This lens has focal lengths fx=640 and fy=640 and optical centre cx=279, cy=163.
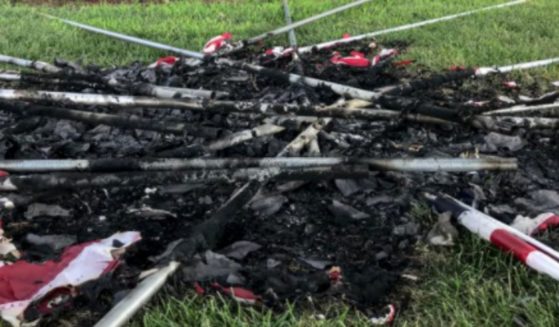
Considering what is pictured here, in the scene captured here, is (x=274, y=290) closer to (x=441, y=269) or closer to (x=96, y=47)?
(x=441, y=269)

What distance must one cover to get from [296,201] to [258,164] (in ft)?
0.92

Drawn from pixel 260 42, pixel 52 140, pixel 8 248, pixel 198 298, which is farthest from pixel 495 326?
pixel 260 42

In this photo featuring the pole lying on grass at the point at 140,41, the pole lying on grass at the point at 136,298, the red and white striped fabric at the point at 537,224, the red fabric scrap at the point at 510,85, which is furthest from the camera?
the pole lying on grass at the point at 140,41

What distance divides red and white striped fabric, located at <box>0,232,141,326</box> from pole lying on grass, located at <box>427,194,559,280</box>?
4.90ft

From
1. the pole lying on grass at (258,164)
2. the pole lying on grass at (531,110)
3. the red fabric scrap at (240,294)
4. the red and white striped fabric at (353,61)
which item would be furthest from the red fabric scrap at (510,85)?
the red fabric scrap at (240,294)

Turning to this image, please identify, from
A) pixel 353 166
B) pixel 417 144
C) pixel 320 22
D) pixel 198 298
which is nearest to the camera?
pixel 198 298

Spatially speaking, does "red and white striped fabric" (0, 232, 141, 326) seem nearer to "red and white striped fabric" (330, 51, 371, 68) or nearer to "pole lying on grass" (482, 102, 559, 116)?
"pole lying on grass" (482, 102, 559, 116)

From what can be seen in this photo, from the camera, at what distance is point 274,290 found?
260 cm

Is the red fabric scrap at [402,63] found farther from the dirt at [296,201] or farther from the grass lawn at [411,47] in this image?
the dirt at [296,201]

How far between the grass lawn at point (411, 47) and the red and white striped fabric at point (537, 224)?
0.25 m

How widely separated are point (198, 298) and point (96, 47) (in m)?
5.19

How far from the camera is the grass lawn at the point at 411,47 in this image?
2434mm

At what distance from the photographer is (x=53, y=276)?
2627 mm

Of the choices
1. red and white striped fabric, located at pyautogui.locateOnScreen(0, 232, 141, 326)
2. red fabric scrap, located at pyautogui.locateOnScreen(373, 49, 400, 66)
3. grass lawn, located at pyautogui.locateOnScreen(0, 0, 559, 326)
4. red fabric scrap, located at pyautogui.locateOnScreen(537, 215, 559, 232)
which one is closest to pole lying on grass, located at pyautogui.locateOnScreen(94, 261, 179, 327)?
grass lawn, located at pyautogui.locateOnScreen(0, 0, 559, 326)
